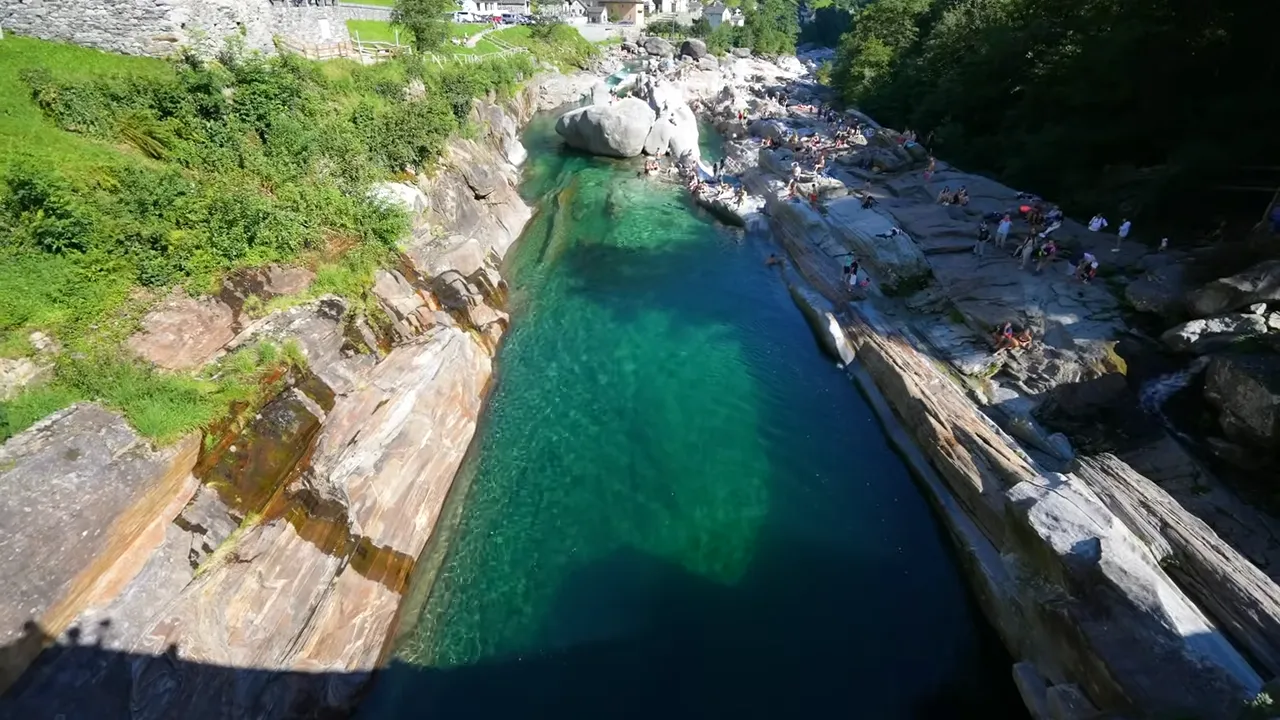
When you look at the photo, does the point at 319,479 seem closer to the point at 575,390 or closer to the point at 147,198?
the point at 147,198

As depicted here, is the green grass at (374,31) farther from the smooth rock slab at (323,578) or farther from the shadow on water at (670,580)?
the smooth rock slab at (323,578)

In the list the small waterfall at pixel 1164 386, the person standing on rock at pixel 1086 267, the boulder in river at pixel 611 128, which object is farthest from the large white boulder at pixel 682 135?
the small waterfall at pixel 1164 386

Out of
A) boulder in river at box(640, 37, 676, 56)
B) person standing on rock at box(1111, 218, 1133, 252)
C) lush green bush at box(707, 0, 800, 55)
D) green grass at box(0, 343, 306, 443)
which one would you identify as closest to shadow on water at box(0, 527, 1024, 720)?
green grass at box(0, 343, 306, 443)

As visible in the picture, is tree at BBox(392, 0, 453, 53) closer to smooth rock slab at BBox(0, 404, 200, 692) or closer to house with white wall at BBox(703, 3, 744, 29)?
smooth rock slab at BBox(0, 404, 200, 692)

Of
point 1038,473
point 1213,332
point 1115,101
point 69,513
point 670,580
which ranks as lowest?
point 670,580

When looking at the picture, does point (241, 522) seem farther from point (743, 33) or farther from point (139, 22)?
point (743, 33)

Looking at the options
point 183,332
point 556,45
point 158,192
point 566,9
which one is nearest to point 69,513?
point 183,332
